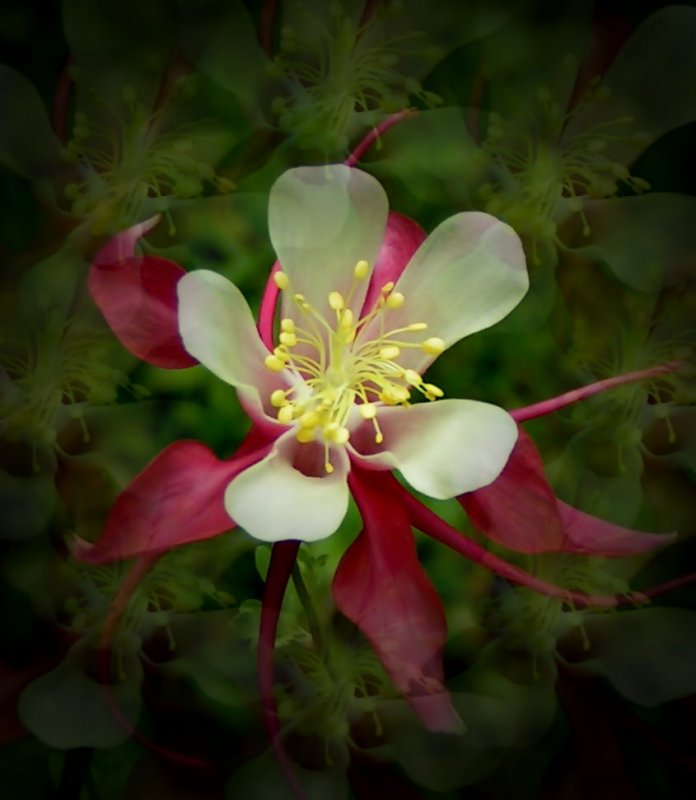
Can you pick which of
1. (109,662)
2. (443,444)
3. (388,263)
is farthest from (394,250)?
(109,662)

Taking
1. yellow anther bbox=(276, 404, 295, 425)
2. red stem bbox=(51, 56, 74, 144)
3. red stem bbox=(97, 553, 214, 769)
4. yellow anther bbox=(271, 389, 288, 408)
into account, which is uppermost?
red stem bbox=(51, 56, 74, 144)

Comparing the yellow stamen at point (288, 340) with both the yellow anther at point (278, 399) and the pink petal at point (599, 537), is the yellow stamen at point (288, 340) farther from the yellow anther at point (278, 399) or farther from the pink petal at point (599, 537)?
the pink petal at point (599, 537)

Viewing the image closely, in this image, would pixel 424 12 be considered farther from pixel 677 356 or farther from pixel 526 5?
pixel 677 356

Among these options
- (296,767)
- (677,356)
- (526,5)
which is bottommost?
(296,767)

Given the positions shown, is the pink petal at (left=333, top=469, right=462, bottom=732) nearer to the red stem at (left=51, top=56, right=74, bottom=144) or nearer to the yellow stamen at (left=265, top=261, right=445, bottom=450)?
the yellow stamen at (left=265, top=261, right=445, bottom=450)

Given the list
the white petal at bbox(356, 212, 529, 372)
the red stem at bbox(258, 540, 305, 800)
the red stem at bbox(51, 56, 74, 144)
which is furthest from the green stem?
the red stem at bbox(51, 56, 74, 144)

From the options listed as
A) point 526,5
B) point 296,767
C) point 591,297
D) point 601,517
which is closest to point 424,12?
point 526,5

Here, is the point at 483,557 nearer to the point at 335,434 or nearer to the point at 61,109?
the point at 335,434
